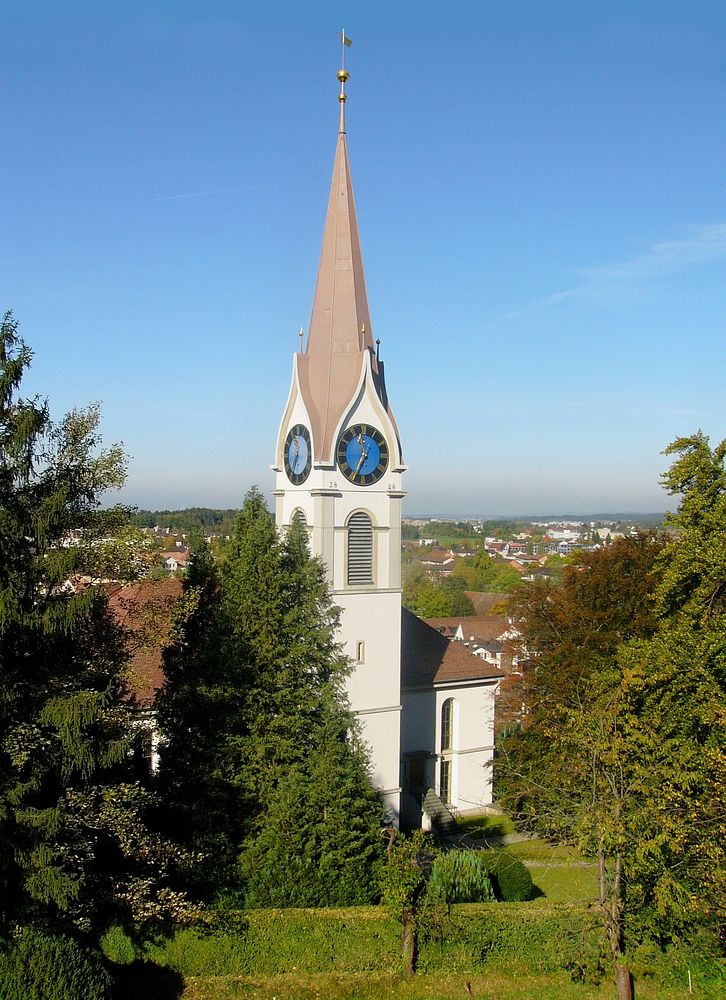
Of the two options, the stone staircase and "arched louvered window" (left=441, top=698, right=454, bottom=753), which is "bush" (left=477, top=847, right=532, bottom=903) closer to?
the stone staircase

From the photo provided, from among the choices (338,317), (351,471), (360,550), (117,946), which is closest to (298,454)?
(351,471)

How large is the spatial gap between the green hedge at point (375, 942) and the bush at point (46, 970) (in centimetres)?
362

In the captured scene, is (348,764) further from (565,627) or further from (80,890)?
(565,627)

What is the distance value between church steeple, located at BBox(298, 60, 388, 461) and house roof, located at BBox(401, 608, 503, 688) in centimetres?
1013

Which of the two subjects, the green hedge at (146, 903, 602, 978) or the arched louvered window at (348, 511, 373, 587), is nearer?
the green hedge at (146, 903, 602, 978)

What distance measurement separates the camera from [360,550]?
3019 cm

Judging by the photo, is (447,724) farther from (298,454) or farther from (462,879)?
(462,879)

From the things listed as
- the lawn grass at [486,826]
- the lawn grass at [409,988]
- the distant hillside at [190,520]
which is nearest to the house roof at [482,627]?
the distant hillside at [190,520]

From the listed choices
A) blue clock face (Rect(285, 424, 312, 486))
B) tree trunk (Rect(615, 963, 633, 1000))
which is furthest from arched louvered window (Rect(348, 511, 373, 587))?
tree trunk (Rect(615, 963, 633, 1000))

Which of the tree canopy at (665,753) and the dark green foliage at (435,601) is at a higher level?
the tree canopy at (665,753)

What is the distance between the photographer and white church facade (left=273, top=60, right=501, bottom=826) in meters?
29.5

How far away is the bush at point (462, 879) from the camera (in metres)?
22.7

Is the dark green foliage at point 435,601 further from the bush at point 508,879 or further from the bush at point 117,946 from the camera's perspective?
the bush at point 117,946

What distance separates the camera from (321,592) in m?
27.3
